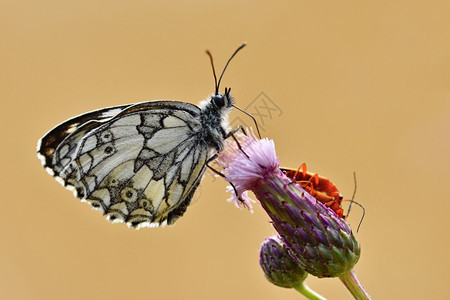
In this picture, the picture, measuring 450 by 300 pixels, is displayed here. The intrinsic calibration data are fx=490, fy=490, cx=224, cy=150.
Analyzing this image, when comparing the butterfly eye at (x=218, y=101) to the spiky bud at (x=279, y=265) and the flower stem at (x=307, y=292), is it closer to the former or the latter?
the spiky bud at (x=279, y=265)

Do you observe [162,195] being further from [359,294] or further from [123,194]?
[359,294]

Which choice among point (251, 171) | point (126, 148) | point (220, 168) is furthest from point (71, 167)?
point (251, 171)

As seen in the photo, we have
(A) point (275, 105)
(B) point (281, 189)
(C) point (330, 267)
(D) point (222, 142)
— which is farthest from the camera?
(A) point (275, 105)

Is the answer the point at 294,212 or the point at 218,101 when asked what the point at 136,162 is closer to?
the point at 218,101

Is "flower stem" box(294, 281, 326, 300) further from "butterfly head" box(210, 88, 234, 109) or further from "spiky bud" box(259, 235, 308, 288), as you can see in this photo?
"butterfly head" box(210, 88, 234, 109)

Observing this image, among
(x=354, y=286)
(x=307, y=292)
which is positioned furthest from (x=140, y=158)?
(x=354, y=286)

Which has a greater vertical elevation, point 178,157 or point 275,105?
point 275,105

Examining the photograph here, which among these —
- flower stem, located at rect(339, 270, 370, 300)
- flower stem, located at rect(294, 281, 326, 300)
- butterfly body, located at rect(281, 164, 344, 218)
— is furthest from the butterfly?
flower stem, located at rect(339, 270, 370, 300)
